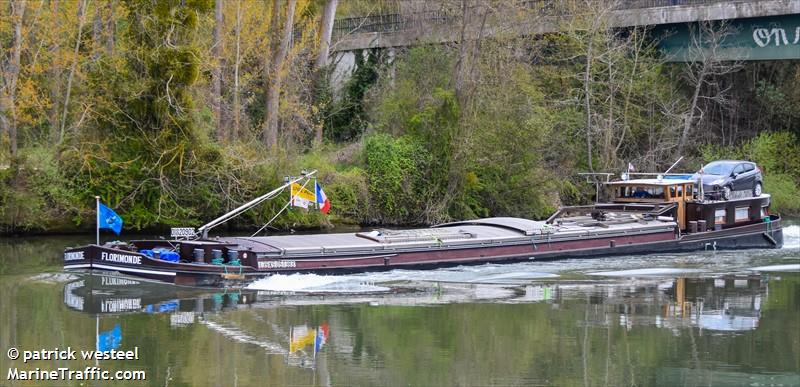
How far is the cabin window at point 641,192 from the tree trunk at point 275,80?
14.2 m

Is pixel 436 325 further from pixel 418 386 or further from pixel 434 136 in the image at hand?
pixel 434 136

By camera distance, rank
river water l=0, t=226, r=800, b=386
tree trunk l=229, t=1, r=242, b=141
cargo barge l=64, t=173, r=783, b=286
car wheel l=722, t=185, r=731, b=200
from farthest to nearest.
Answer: tree trunk l=229, t=1, r=242, b=141 → car wheel l=722, t=185, r=731, b=200 → cargo barge l=64, t=173, r=783, b=286 → river water l=0, t=226, r=800, b=386

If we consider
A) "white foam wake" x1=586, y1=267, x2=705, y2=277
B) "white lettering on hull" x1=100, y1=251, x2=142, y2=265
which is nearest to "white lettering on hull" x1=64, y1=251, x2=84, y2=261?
"white lettering on hull" x1=100, y1=251, x2=142, y2=265

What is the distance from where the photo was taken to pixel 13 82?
41906mm

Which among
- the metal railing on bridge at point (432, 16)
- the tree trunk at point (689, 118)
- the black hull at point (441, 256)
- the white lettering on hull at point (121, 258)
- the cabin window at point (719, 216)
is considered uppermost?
the metal railing on bridge at point (432, 16)

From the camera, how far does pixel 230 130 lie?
153 ft

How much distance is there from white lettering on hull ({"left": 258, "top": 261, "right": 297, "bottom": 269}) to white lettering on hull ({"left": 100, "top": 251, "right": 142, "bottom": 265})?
3.27 metres

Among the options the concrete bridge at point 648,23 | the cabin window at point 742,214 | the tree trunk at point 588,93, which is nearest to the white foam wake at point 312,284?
the cabin window at point 742,214

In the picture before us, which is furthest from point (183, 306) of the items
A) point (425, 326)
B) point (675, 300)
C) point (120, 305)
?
point (675, 300)

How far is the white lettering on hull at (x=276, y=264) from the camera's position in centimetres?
2967

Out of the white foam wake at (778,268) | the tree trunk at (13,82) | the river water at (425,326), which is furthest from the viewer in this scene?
the tree trunk at (13,82)

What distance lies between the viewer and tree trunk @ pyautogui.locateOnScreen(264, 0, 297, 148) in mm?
46250

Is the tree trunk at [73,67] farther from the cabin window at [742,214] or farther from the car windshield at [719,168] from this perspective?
the cabin window at [742,214]

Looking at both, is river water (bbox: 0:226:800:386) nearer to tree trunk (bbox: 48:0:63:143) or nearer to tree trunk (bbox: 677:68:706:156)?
tree trunk (bbox: 48:0:63:143)
